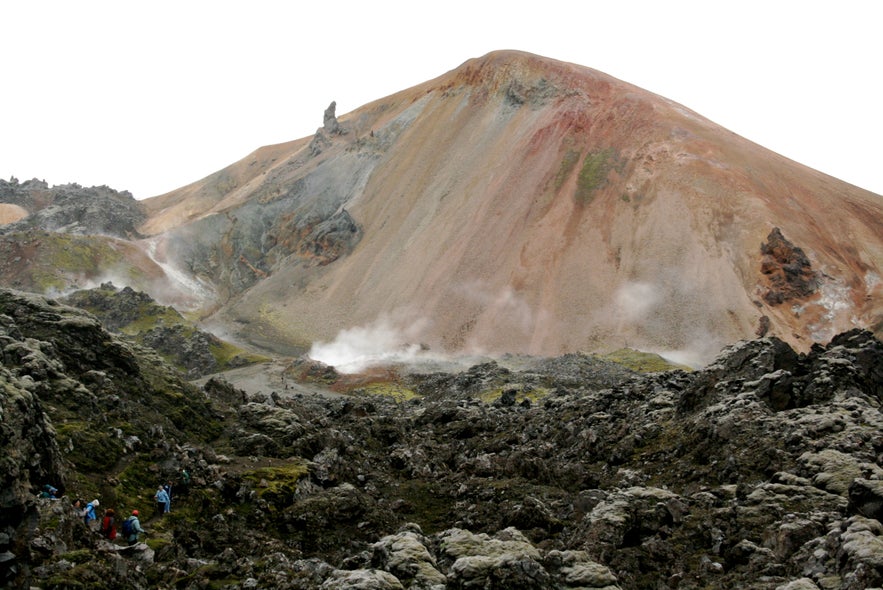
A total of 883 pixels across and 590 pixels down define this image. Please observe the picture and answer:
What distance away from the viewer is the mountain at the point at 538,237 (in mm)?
90938

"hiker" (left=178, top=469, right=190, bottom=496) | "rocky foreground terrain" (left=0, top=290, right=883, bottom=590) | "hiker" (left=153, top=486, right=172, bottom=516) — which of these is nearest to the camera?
"rocky foreground terrain" (left=0, top=290, right=883, bottom=590)

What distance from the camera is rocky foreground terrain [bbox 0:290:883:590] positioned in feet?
61.2

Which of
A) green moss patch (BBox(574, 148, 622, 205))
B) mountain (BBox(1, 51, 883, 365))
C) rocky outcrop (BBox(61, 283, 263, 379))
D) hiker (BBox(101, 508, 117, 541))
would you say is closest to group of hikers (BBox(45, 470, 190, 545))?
hiker (BBox(101, 508, 117, 541))

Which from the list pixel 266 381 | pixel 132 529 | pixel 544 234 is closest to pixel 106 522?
pixel 132 529

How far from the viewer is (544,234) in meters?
108

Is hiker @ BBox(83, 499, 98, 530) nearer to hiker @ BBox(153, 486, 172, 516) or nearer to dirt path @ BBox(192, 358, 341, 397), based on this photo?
hiker @ BBox(153, 486, 172, 516)

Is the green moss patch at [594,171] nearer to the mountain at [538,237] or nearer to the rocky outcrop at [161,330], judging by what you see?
the mountain at [538,237]

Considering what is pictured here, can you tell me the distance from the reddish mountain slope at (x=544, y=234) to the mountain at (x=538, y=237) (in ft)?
1.08

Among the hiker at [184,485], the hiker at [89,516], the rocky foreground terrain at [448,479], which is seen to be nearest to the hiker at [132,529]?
the rocky foreground terrain at [448,479]

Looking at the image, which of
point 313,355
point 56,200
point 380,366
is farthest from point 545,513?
point 56,200

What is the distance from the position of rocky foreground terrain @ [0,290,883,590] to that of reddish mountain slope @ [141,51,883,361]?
45.9 m

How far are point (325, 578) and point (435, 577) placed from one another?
2892 millimetres

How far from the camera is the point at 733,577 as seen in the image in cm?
2017

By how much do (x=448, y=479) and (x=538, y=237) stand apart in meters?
77.8
